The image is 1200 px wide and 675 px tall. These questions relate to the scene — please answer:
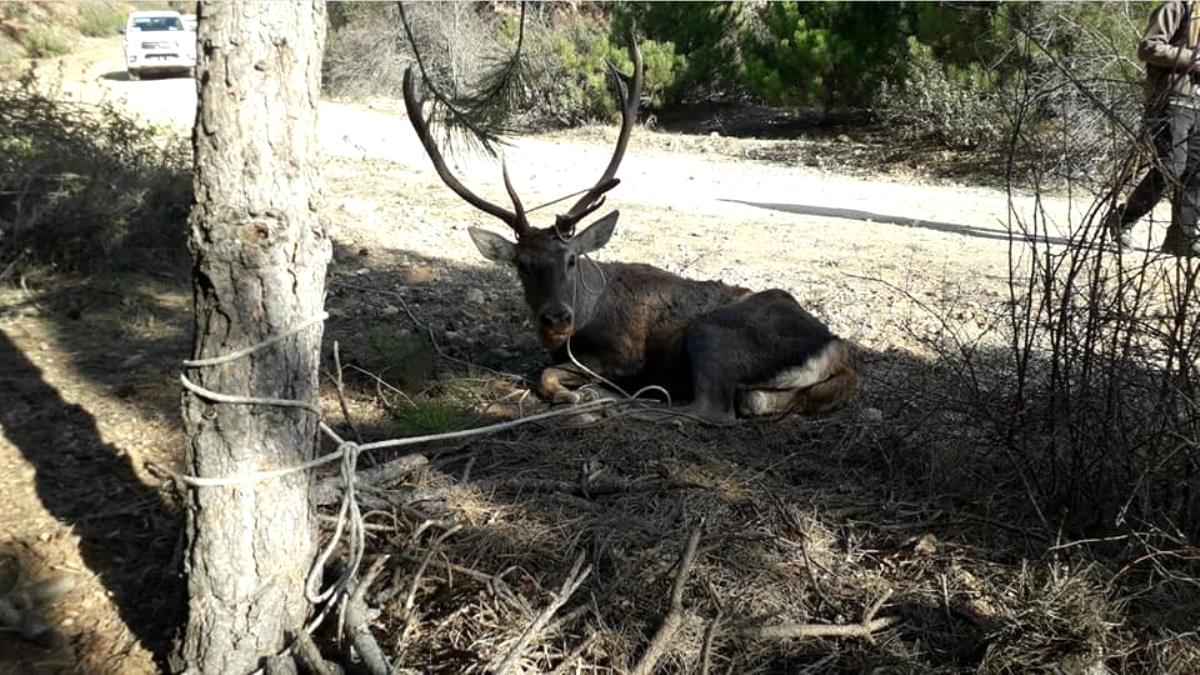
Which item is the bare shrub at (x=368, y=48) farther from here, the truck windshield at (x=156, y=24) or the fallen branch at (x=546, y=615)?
the fallen branch at (x=546, y=615)

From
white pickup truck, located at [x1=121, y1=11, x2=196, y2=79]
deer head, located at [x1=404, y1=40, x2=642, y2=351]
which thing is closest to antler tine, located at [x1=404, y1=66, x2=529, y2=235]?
deer head, located at [x1=404, y1=40, x2=642, y2=351]

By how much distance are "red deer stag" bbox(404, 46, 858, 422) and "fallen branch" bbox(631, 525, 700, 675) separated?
214cm

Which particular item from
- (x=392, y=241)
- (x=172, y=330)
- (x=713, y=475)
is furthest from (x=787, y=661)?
(x=392, y=241)

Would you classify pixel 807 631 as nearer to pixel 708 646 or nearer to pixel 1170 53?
pixel 708 646

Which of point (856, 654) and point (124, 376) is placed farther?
point (124, 376)

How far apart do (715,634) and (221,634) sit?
→ 5.11 feet

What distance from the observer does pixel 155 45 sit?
974 inches

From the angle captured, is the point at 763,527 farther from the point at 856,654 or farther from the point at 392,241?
the point at 392,241

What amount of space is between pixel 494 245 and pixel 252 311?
3066mm

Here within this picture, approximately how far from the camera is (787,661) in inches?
132

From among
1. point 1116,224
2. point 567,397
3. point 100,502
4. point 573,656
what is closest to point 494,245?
point 567,397

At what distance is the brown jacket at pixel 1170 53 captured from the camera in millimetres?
3496

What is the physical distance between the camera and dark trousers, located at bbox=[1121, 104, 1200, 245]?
3.54 m

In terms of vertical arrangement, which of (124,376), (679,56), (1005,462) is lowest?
(124,376)
